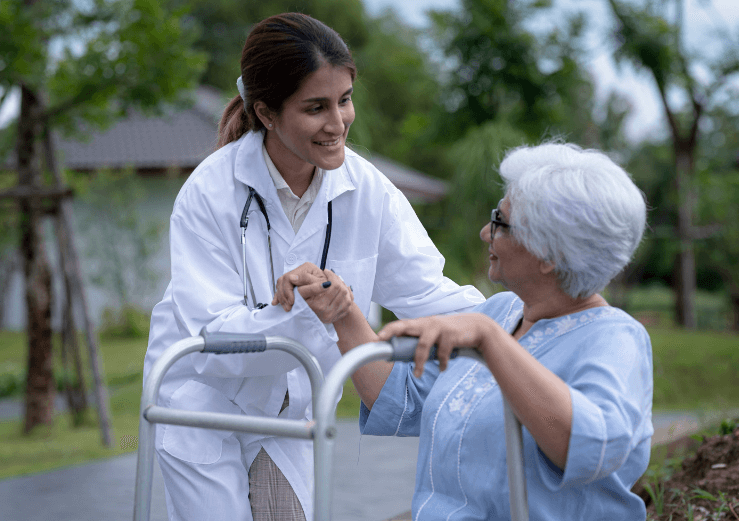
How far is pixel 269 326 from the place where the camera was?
1927mm

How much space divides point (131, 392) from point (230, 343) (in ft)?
27.9

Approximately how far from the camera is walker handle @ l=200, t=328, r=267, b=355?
175 cm

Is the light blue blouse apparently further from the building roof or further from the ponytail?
the building roof

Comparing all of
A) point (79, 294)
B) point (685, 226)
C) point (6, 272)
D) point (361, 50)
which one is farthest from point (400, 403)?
point (361, 50)

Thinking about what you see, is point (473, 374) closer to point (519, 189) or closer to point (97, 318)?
point (519, 189)

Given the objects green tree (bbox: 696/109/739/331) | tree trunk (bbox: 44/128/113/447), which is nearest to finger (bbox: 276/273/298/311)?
tree trunk (bbox: 44/128/113/447)

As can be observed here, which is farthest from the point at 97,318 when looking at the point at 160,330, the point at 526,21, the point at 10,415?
the point at 160,330

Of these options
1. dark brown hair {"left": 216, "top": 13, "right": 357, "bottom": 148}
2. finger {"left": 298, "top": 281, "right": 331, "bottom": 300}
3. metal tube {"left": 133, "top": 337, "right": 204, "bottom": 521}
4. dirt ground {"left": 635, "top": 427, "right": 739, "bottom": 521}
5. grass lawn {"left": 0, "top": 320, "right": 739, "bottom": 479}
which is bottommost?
grass lawn {"left": 0, "top": 320, "right": 739, "bottom": 479}

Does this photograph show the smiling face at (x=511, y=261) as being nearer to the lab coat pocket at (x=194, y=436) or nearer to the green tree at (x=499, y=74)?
the lab coat pocket at (x=194, y=436)

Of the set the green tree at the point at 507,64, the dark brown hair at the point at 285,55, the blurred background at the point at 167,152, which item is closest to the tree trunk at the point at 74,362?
the blurred background at the point at 167,152

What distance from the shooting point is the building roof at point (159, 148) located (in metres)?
14.8

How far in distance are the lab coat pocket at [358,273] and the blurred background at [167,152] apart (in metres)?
2.84

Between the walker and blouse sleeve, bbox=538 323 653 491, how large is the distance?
11 centimetres

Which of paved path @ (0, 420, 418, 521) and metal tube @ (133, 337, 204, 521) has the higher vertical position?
metal tube @ (133, 337, 204, 521)
